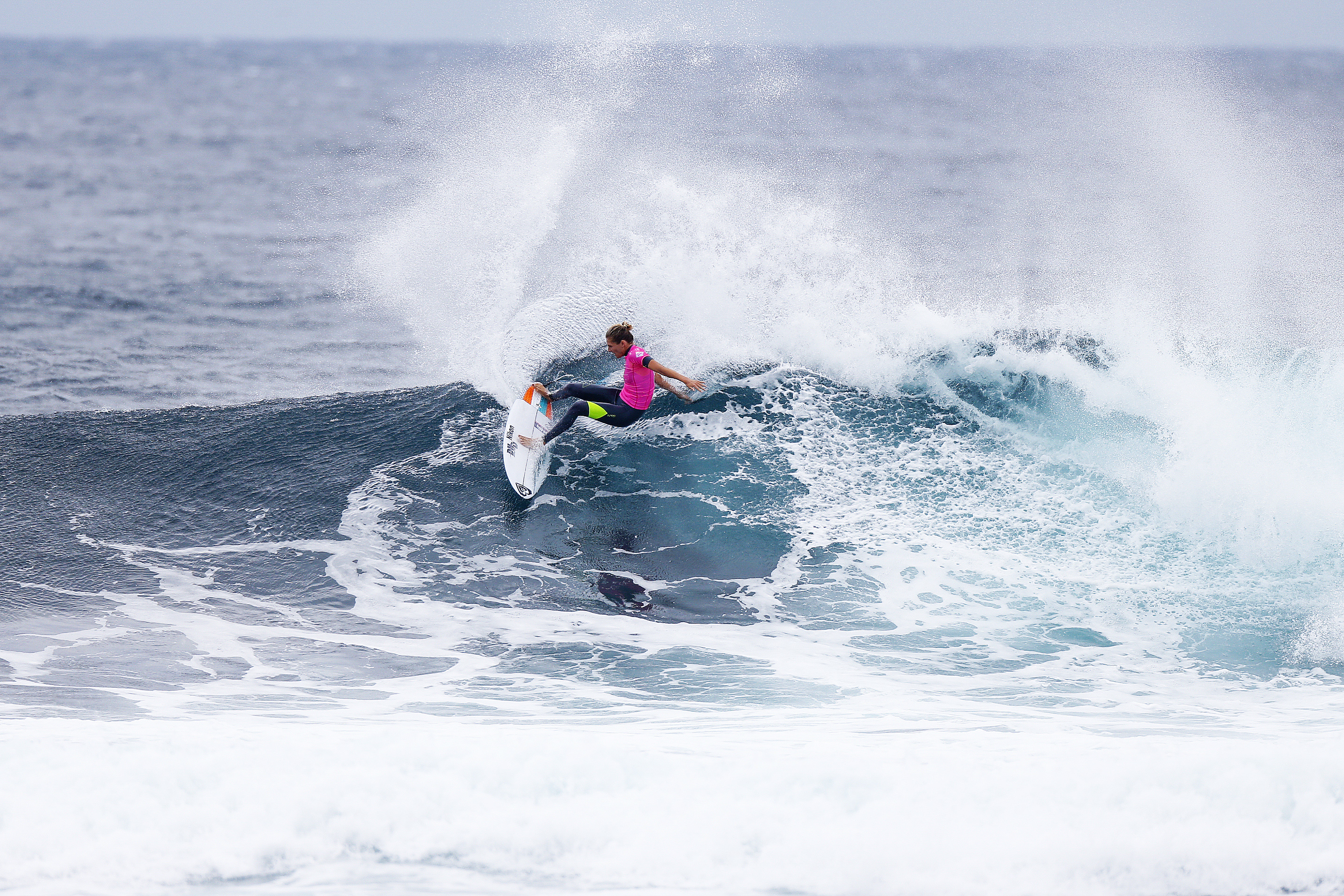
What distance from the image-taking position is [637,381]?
10688mm

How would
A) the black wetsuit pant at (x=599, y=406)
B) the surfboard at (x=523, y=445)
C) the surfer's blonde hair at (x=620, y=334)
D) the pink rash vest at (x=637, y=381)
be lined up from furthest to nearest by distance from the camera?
the surfboard at (x=523, y=445) → the black wetsuit pant at (x=599, y=406) → the pink rash vest at (x=637, y=381) → the surfer's blonde hair at (x=620, y=334)

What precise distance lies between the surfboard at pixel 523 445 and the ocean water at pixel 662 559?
29cm

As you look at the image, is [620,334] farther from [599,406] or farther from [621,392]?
[599,406]

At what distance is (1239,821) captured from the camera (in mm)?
5992

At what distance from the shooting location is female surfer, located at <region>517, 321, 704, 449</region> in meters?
10.4

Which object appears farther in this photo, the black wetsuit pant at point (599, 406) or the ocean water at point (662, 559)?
the black wetsuit pant at point (599, 406)

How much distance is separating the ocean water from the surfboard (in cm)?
29

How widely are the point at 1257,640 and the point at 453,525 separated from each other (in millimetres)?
7253

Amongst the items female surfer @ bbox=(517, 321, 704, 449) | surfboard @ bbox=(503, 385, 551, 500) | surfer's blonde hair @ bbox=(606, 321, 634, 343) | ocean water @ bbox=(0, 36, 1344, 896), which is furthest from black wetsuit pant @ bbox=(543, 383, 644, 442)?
ocean water @ bbox=(0, 36, 1344, 896)

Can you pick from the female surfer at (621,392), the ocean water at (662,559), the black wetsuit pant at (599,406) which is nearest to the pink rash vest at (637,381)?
the female surfer at (621,392)

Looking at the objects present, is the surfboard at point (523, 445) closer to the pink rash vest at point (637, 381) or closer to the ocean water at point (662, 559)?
the ocean water at point (662, 559)

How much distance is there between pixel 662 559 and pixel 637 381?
1761mm

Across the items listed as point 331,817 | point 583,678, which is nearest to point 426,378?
point 583,678

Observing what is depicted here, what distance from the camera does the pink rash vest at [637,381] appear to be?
10539 millimetres
